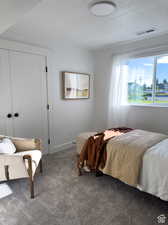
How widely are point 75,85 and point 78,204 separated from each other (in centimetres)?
255

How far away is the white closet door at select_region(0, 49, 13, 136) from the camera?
8.43 ft

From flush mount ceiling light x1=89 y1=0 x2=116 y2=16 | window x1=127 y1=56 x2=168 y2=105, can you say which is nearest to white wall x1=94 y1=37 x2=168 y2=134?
window x1=127 y1=56 x2=168 y2=105

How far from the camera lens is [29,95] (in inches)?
116

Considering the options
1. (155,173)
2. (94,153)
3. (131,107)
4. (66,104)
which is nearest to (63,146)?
(66,104)

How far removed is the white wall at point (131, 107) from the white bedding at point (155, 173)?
4.68ft

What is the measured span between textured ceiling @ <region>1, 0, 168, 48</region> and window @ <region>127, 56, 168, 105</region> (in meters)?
0.57

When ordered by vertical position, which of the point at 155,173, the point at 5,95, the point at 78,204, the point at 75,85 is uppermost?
the point at 75,85

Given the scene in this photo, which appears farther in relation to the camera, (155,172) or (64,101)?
(64,101)

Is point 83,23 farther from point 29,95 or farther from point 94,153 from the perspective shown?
point 94,153

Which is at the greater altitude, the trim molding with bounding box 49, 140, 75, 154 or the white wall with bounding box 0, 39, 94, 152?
the white wall with bounding box 0, 39, 94, 152

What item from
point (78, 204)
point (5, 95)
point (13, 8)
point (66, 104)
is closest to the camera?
point (13, 8)

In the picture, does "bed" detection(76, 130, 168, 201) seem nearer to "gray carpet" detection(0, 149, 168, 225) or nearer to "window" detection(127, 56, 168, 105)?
"gray carpet" detection(0, 149, 168, 225)

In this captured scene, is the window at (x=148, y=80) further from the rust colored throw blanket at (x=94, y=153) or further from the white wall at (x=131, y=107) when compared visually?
the rust colored throw blanket at (x=94, y=153)

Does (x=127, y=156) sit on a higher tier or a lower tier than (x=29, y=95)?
lower
